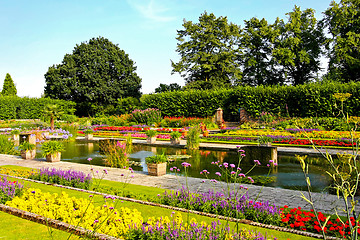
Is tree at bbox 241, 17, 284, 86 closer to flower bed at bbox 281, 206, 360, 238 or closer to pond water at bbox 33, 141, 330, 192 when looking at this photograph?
pond water at bbox 33, 141, 330, 192

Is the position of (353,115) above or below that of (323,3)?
below

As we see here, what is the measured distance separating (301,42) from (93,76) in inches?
1076

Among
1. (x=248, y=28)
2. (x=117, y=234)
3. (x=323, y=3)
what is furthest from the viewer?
(x=248, y=28)

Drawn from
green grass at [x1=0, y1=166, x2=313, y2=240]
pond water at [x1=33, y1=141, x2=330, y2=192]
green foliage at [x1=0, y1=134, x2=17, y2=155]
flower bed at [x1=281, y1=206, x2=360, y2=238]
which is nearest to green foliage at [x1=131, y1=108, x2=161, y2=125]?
pond water at [x1=33, y1=141, x2=330, y2=192]

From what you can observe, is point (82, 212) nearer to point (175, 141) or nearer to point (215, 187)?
point (215, 187)

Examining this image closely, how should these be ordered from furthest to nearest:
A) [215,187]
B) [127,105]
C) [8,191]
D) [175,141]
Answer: [127,105] → [175,141] → [215,187] → [8,191]

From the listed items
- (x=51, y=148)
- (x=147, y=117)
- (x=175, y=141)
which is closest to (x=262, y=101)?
(x=147, y=117)

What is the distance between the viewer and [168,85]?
1914 inches

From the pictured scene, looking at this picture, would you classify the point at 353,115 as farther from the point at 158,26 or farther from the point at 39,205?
the point at 39,205

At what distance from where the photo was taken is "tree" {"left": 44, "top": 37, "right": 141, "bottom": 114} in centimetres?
3941

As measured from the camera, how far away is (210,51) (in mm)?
36719

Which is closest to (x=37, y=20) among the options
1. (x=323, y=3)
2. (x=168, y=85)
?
(x=323, y=3)

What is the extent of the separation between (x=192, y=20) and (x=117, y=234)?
36.8 meters

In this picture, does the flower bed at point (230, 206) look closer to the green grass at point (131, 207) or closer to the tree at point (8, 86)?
the green grass at point (131, 207)
